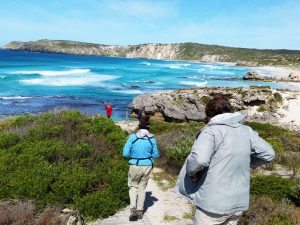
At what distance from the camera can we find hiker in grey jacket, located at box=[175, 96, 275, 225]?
3.54 m

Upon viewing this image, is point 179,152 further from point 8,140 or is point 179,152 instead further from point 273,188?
point 8,140

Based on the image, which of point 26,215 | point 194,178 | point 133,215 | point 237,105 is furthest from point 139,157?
point 237,105

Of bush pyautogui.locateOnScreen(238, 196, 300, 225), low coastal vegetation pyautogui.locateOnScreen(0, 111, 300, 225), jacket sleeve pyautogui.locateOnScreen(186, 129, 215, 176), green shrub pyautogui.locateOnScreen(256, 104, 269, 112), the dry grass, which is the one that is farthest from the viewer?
green shrub pyautogui.locateOnScreen(256, 104, 269, 112)

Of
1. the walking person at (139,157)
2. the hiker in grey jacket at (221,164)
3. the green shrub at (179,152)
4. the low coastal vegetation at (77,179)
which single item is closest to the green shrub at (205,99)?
the low coastal vegetation at (77,179)

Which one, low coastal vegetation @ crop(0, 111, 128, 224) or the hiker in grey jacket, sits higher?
the hiker in grey jacket

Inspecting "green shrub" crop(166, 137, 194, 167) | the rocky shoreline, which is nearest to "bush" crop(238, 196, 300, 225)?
"green shrub" crop(166, 137, 194, 167)

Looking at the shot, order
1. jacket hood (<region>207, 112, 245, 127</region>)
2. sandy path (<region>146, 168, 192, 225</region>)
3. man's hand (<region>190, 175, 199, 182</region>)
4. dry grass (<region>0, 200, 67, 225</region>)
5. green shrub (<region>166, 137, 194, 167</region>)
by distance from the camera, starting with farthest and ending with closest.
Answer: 1. green shrub (<region>166, 137, 194, 167</region>)
2. sandy path (<region>146, 168, 192, 225</region>)
3. dry grass (<region>0, 200, 67, 225</region>)
4. man's hand (<region>190, 175, 199, 182</region>)
5. jacket hood (<region>207, 112, 245, 127</region>)

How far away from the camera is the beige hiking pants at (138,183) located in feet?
22.0

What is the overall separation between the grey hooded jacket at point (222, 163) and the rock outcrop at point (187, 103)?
18.8 metres

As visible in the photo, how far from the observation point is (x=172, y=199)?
830 cm

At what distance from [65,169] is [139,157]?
2212mm

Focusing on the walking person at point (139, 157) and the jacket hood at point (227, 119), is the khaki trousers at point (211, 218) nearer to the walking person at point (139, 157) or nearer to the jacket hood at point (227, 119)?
the jacket hood at point (227, 119)

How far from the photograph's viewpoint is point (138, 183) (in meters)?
6.91

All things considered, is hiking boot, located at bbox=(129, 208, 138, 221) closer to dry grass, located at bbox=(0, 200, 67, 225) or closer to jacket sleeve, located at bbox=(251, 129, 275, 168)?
dry grass, located at bbox=(0, 200, 67, 225)
